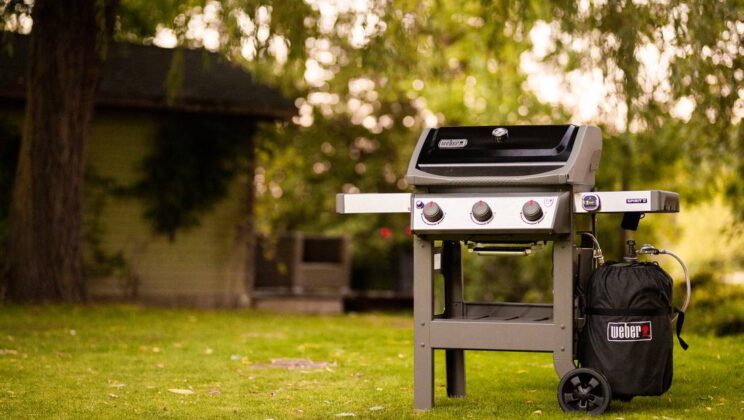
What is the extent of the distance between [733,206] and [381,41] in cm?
633

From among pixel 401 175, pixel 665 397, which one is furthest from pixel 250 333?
pixel 401 175

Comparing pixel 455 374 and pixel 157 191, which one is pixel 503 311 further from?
pixel 157 191

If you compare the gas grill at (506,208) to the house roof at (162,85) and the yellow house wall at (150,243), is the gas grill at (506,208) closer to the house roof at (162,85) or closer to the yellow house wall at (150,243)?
the house roof at (162,85)

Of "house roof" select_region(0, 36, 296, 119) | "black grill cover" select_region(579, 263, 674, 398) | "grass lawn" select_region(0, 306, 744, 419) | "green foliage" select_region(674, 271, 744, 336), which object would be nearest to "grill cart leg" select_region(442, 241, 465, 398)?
"grass lawn" select_region(0, 306, 744, 419)

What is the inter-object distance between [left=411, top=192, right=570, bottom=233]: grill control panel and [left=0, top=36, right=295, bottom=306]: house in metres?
9.53

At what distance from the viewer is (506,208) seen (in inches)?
207

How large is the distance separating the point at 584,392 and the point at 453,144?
4.68 feet

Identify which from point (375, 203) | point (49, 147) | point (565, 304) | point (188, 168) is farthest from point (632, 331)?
point (188, 168)

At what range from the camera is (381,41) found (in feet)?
38.7

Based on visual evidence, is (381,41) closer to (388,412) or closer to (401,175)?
(388,412)

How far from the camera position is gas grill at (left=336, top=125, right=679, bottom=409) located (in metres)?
5.26

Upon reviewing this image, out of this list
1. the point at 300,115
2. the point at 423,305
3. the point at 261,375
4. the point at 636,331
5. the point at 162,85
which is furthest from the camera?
the point at 300,115

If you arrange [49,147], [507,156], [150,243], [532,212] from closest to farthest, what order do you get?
[532,212] < [507,156] < [49,147] < [150,243]

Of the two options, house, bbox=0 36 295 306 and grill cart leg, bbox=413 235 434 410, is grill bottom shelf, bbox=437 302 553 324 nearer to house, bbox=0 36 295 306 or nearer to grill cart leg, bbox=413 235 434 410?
grill cart leg, bbox=413 235 434 410
